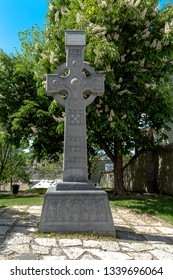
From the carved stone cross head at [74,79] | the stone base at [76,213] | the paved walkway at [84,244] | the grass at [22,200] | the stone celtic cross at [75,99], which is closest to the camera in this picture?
the paved walkway at [84,244]

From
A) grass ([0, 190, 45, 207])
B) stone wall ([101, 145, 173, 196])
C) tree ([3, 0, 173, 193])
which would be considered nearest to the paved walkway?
grass ([0, 190, 45, 207])

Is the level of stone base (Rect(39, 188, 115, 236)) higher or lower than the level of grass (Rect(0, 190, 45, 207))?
higher

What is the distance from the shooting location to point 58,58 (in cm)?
1016

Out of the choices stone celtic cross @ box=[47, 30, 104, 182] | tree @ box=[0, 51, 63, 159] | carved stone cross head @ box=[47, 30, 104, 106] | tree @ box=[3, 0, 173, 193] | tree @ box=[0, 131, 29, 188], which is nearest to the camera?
stone celtic cross @ box=[47, 30, 104, 182]

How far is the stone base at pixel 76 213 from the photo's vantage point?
492cm

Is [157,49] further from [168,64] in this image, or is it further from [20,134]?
[20,134]

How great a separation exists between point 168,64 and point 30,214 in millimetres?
7822

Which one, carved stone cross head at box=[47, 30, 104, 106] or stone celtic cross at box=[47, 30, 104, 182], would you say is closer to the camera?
stone celtic cross at box=[47, 30, 104, 182]

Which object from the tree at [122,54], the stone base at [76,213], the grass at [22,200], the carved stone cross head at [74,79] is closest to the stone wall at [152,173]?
the tree at [122,54]

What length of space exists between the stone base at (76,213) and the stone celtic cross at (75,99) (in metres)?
0.38

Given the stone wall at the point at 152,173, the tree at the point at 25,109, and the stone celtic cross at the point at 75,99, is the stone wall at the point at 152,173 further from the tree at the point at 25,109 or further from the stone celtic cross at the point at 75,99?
the stone celtic cross at the point at 75,99

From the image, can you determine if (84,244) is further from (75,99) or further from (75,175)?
(75,99)

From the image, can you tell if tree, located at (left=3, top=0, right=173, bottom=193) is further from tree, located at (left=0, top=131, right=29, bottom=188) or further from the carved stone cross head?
tree, located at (left=0, top=131, right=29, bottom=188)

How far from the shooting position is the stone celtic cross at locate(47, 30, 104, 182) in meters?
5.22
